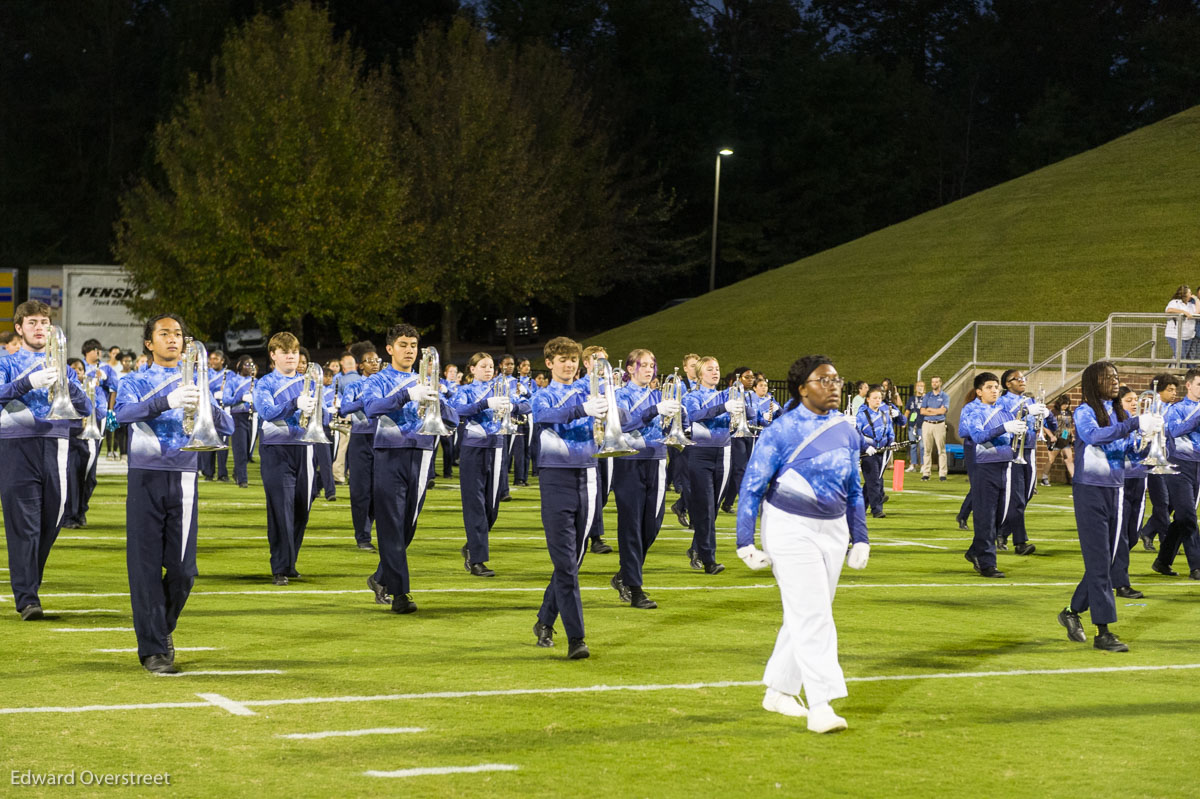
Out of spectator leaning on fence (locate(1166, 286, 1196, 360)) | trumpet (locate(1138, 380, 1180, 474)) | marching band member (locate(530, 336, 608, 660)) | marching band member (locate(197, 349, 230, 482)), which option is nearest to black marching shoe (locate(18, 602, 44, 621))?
marching band member (locate(530, 336, 608, 660))

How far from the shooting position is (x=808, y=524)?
25.1 feet

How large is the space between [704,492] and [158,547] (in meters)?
6.63

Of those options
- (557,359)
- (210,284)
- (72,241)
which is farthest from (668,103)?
Answer: (557,359)

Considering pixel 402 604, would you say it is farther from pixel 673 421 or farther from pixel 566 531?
pixel 673 421

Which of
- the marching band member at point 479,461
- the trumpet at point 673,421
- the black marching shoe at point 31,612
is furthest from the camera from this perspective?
the marching band member at point 479,461

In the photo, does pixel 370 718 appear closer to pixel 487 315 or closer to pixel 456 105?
pixel 456 105

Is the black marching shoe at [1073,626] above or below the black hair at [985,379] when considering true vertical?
below

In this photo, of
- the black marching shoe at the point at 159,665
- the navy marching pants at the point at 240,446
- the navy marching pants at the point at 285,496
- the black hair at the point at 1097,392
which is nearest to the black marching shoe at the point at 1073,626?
the black hair at the point at 1097,392

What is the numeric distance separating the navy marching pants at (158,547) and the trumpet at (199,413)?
Answer: 28cm

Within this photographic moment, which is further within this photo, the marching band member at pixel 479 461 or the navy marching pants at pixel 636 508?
the marching band member at pixel 479 461

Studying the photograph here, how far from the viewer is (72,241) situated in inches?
2662

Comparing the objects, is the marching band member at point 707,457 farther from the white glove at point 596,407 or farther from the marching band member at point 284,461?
the white glove at point 596,407

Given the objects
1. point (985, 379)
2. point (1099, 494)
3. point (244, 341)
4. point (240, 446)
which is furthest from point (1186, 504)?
point (244, 341)

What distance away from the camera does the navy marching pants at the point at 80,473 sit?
48.9 feet
